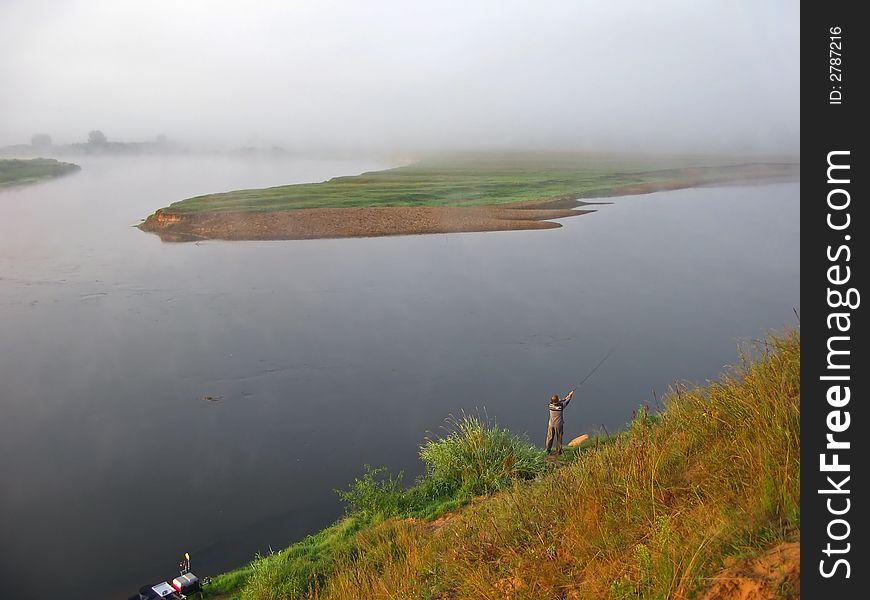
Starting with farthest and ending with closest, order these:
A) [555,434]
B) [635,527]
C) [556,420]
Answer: [555,434]
[556,420]
[635,527]

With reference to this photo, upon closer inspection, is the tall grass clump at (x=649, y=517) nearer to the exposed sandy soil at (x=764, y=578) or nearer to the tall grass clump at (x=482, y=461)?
the exposed sandy soil at (x=764, y=578)

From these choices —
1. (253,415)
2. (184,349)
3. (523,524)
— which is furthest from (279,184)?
(523,524)

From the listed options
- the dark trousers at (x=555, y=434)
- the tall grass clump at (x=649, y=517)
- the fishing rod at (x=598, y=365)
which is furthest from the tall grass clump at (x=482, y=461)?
the fishing rod at (x=598, y=365)

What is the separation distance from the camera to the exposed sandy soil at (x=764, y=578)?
229cm

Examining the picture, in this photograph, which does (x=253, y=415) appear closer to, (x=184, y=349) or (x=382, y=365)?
(x=382, y=365)

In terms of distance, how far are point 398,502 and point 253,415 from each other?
14.0 ft

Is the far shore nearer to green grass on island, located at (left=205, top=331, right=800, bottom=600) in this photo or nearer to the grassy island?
the grassy island

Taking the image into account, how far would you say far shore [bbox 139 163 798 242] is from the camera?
27.4 metres

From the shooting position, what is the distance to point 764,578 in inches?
93.2

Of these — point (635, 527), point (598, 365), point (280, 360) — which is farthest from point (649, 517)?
point (280, 360)

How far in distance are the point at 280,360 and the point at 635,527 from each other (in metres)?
10.2

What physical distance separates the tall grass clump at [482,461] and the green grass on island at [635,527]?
1.14 meters

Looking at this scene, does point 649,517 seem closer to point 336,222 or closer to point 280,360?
point 280,360
